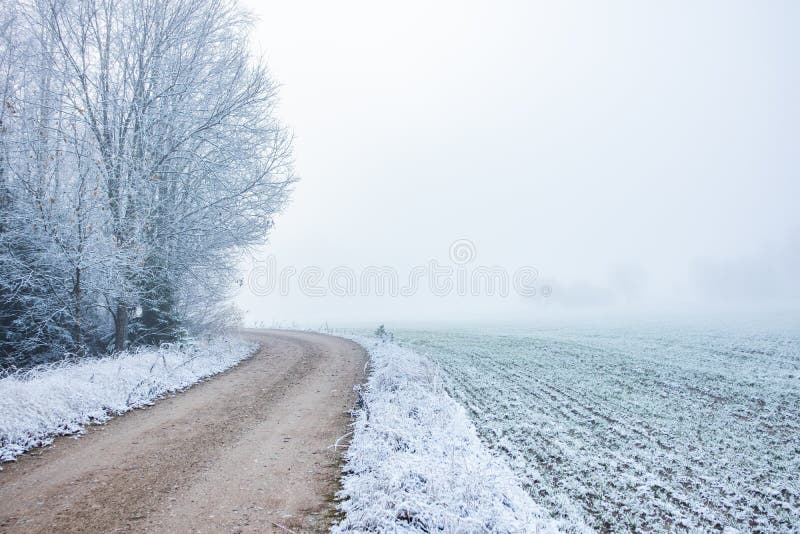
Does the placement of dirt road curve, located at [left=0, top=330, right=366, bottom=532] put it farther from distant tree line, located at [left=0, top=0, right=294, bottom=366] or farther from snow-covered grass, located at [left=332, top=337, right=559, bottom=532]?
distant tree line, located at [left=0, top=0, right=294, bottom=366]

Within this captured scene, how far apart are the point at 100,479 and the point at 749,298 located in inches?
5029

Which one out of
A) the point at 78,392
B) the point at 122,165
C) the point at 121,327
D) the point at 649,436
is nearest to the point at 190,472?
the point at 78,392

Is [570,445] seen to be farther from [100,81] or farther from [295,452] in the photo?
[100,81]

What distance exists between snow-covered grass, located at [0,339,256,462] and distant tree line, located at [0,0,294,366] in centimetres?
276

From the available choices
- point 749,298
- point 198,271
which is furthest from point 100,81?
point 749,298

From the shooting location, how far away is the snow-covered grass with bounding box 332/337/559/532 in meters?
4.70

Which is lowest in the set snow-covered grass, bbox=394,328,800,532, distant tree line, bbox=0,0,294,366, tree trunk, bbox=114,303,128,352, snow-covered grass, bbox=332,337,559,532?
snow-covered grass, bbox=394,328,800,532

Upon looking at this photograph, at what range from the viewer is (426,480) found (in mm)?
5688

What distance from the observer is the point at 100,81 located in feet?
51.3

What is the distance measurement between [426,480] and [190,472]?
12.5 ft

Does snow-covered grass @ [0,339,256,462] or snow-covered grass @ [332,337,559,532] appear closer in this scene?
snow-covered grass @ [332,337,559,532]

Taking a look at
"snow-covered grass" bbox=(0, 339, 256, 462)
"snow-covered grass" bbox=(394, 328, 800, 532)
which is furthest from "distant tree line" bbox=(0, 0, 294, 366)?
"snow-covered grass" bbox=(394, 328, 800, 532)

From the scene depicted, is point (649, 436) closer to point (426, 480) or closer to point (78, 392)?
point (426, 480)

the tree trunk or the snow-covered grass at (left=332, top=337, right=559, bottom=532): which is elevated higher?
the tree trunk
